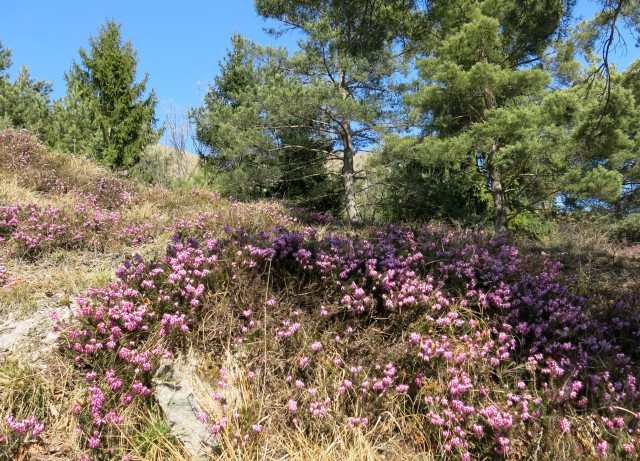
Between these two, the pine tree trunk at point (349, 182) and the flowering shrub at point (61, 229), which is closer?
the flowering shrub at point (61, 229)

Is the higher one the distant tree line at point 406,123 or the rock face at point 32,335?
the distant tree line at point 406,123

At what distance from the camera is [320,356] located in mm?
3357

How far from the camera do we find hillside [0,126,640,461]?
9.38ft

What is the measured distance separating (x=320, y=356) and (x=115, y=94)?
48.2 feet

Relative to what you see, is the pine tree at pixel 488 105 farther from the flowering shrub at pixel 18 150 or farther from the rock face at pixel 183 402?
the rock face at pixel 183 402

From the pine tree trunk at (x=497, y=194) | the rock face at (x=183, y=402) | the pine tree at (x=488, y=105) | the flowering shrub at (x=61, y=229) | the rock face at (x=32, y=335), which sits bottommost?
the rock face at (x=183, y=402)

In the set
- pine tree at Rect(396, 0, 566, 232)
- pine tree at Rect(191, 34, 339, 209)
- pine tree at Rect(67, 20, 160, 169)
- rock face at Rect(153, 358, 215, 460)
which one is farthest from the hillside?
pine tree at Rect(67, 20, 160, 169)

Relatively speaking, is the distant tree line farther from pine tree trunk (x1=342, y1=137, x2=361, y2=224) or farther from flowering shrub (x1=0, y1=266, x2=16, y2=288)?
flowering shrub (x1=0, y1=266, x2=16, y2=288)

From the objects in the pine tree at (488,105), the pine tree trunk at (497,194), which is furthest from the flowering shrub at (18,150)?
the pine tree trunk at (497,194)

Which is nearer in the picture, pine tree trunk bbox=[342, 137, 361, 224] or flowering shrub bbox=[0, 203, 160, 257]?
flowering shrub bbox=[0, 203, 160, 257]

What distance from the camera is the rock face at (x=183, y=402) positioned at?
2.89m

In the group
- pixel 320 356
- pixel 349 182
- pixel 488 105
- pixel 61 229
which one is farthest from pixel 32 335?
pixel 488 105

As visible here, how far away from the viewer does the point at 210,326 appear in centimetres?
357

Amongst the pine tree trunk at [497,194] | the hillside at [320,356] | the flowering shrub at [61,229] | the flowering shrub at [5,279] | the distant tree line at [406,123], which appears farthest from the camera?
the pine tree trunk at [497,194]
